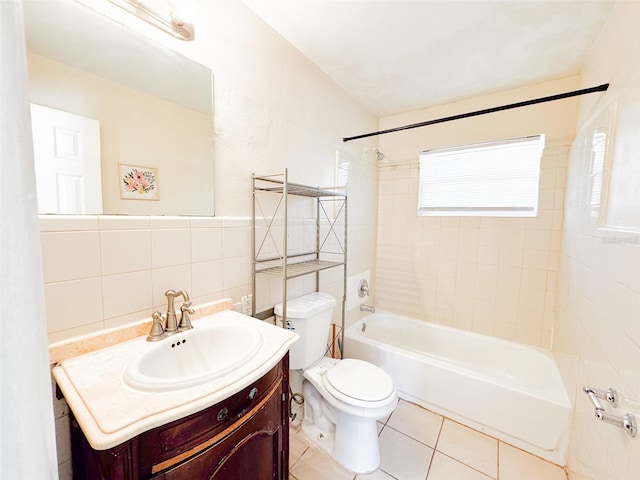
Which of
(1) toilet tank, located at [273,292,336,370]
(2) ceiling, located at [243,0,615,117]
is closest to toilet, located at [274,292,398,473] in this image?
(1) toilet tank, located at [273,292,336,370]

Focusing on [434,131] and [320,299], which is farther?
[434,131]

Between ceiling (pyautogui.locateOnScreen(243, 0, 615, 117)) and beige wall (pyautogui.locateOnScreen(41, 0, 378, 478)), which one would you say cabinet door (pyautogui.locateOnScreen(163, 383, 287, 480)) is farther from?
ceiling (pyautogui.locateOnScreen(243, 0, 615, 117))

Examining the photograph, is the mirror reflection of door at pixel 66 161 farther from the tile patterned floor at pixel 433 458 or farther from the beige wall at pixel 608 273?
the beige wall at pixel 608 273

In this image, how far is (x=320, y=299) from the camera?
168cm

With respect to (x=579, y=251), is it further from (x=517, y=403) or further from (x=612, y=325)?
(x=517, y=403)

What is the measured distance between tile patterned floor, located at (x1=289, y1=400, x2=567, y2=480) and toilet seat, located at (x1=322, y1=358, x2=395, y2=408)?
41cm

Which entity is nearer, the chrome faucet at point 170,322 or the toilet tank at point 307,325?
the chrome faucet at point 170,322

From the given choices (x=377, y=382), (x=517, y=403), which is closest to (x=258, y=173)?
(x=377, y=382)

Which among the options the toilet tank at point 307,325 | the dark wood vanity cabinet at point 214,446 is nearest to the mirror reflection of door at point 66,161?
the dark wood vanity cabinet at point 214,446

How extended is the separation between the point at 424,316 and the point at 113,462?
8.04 ft

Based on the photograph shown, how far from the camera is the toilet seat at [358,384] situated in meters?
1.34

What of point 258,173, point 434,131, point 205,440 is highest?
point 434,131

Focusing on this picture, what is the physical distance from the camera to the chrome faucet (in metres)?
0.95

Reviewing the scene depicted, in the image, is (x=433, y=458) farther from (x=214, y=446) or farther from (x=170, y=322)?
(x=170, y=322)
